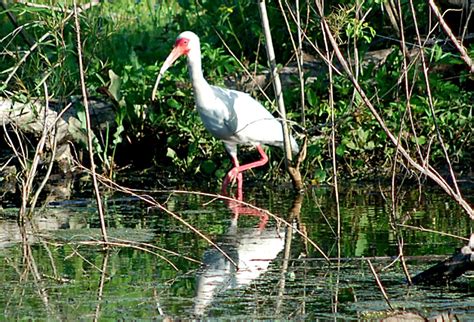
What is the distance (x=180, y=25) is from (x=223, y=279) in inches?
287

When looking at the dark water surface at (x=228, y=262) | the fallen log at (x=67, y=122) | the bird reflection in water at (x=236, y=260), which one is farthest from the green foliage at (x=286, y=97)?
the bird reflection in water at (x=236, y=260)

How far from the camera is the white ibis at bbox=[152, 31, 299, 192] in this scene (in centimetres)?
975

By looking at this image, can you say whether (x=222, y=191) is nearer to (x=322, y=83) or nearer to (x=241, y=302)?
(x=322, y=83)

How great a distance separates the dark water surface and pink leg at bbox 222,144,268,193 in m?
0.62

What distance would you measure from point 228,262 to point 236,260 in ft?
0.39

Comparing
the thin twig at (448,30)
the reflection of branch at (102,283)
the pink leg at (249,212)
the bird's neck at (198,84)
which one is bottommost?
the reflection of branch at (102,283)

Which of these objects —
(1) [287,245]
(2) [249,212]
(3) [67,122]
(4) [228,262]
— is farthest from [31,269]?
(3) [67,122]

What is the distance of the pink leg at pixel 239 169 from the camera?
384 inches

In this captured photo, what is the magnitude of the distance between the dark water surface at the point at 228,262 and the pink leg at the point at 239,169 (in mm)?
619

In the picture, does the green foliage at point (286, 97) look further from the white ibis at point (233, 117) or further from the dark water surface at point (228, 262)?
the dark water surface at point (228, 262)

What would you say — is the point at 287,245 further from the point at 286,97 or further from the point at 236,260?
the point at 286,97

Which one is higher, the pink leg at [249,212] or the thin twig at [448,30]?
the thin twig at [448,30]

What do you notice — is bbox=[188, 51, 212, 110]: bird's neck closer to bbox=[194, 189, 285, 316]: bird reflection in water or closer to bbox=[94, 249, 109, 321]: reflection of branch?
bbox=[194, 189, 285, 316]: bird reflection in water

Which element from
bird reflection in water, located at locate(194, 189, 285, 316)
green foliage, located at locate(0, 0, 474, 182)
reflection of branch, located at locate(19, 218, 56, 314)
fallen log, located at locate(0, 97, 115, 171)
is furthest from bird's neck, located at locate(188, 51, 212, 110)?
reflection of branch, located at locate(19, 218, 56, 314)
